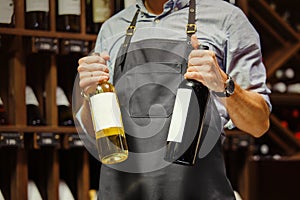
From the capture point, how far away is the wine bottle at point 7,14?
2.13 meters

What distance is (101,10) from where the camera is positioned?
225 cm

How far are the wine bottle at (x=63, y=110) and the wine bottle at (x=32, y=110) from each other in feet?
0.24

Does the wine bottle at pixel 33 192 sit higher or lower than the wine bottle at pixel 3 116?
lower

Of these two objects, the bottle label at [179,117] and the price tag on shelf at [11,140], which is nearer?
the bottle label at [179,117]

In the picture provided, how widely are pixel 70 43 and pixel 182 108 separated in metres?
0.92

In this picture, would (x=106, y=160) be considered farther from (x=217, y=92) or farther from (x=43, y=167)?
(x=43, y=167)

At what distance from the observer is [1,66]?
2.25 metres

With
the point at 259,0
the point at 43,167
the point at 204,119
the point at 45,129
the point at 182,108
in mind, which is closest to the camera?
the point at 182,108

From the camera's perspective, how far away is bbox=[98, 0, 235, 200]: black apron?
1517mm

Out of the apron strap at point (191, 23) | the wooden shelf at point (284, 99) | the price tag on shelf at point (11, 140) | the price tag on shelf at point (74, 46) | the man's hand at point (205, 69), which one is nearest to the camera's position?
the man's hand at point (205, 69)

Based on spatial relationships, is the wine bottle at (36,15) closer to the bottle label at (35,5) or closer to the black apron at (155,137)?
the bottle label at (35,5)

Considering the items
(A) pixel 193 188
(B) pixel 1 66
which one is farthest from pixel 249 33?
(B) pixel 1 66

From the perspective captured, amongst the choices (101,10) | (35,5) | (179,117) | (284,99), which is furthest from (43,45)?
(284,99)

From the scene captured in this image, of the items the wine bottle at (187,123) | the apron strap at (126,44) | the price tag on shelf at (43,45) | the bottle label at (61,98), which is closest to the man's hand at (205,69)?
the wine bottle at (187,123)
